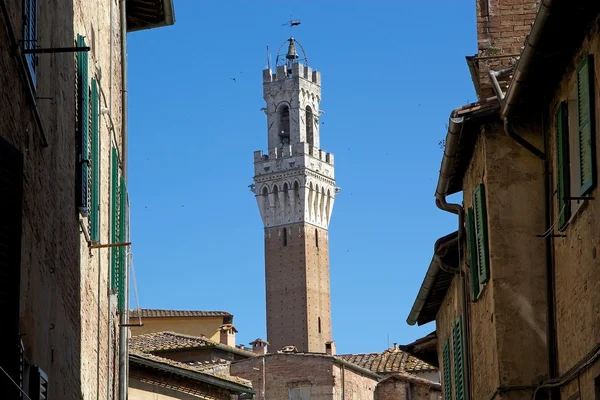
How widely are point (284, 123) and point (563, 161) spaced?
104821mm

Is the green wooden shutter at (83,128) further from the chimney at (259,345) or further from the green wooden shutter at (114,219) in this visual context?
the chimney at (259,345)

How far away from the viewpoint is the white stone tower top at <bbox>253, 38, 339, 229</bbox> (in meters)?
113

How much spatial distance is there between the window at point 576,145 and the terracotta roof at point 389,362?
115ft

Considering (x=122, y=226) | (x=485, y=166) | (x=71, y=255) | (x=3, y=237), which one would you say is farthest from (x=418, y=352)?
(x=3, y=237)

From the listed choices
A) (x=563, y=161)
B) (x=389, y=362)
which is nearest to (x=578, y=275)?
(x=563, y=161)

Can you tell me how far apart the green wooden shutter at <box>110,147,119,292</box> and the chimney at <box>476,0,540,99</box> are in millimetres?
3776

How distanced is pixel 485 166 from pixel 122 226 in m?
4.58

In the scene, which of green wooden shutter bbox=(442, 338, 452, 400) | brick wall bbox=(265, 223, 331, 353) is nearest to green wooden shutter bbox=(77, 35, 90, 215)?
green wooden shutter bbox=(442, 338, 452, 400)

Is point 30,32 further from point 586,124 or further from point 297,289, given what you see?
point 297,289

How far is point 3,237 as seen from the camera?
780cm

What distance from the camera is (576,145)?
→ 10.8 metres

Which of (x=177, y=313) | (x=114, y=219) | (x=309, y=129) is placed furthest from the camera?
(x=309, y=129)

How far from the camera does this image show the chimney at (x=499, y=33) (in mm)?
14734

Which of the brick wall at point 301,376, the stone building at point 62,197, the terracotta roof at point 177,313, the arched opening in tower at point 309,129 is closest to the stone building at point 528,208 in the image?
the stone building at point 62,197
